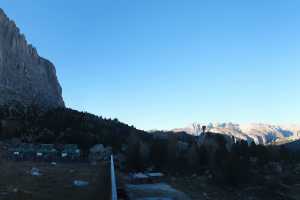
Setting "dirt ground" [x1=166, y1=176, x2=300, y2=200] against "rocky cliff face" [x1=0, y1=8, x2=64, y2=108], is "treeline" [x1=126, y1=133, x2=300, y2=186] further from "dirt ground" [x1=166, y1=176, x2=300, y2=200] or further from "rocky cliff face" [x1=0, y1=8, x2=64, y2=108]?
"rocky cliff face" [x1=0, y1=8, x2=64, y2=108]

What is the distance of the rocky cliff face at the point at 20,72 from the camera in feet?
396

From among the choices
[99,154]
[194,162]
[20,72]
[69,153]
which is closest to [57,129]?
[69,153]

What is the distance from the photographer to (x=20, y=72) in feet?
445

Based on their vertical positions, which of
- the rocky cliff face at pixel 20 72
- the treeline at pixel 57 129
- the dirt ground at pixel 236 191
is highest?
the rocky cliff face at pixel 20 72

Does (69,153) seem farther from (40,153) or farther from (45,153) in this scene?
(40,153)

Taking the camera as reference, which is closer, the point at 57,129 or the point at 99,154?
the point at 99,154

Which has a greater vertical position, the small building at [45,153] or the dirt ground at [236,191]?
the small building at [45,153]

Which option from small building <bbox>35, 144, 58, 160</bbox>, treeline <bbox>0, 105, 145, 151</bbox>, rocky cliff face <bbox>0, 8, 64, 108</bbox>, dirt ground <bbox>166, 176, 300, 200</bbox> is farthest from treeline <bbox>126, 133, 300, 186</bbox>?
rocky cliff face <bbox>0, 8, 64, 108</bbox>

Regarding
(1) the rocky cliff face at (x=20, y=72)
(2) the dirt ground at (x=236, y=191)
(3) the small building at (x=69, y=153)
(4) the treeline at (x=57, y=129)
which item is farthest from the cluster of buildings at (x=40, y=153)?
(1) the rocky cliff face at (x=20, y=72)

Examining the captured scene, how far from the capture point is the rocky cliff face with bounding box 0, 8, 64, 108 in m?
121

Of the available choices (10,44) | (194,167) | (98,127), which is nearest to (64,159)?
(194,167)

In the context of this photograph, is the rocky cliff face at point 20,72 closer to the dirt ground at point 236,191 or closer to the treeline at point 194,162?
the treeline at point 194,162

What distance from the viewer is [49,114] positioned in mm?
108000

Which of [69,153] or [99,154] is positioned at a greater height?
[69,153]
